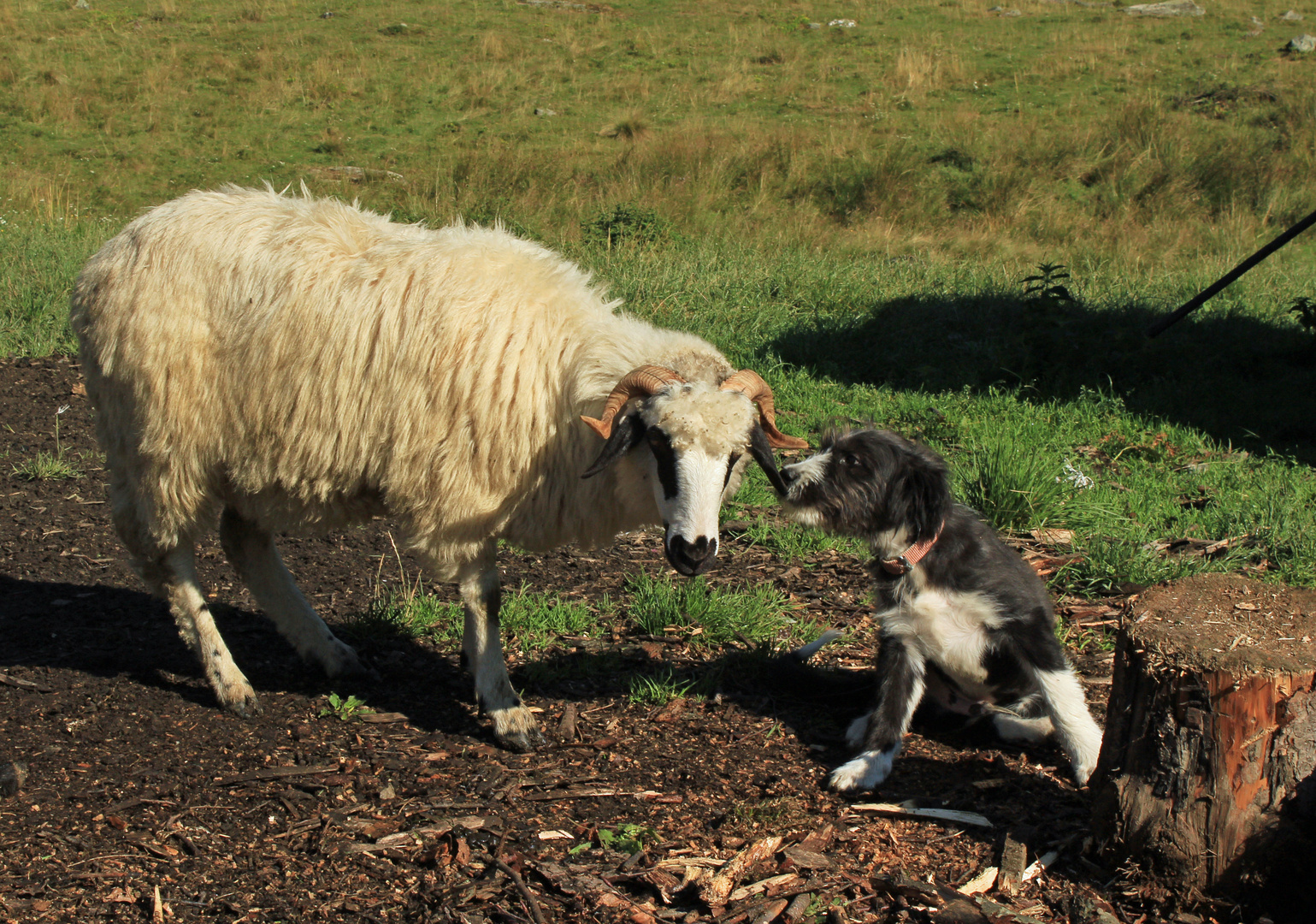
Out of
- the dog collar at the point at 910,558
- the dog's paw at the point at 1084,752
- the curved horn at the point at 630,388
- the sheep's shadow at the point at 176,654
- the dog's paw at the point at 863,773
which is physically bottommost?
the sheep's shadow at the point at 176,654

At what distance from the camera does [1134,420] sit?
736 centimetres

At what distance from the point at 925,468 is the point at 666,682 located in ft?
4.60

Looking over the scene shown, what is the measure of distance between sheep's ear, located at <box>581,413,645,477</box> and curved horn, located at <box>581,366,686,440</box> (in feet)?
0.10

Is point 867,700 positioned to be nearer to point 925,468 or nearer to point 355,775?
point 925,468

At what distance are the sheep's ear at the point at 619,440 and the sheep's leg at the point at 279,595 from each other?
65.8 inches

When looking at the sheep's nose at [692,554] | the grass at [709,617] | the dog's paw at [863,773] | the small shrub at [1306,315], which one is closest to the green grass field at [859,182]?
the small shrub at [1306,315]

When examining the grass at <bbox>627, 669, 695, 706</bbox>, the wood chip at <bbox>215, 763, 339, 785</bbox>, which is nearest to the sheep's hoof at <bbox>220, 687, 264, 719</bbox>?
the wood chip at <bbox>215, 763, 339, 785</bbox>

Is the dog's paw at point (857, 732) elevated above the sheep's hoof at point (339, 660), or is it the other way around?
the dog's paw at point (857, 732)

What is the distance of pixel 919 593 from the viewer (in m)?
3.67

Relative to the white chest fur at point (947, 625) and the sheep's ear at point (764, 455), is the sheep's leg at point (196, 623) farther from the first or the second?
the white chest fur at point (947, 625)

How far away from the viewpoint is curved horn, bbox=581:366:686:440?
356cm

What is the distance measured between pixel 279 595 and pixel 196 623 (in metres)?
0.38

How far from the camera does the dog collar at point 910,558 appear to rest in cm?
365

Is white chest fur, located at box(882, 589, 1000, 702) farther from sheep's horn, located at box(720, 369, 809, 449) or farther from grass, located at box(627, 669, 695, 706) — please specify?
grass, located at box(627, 669, 695, 706)
